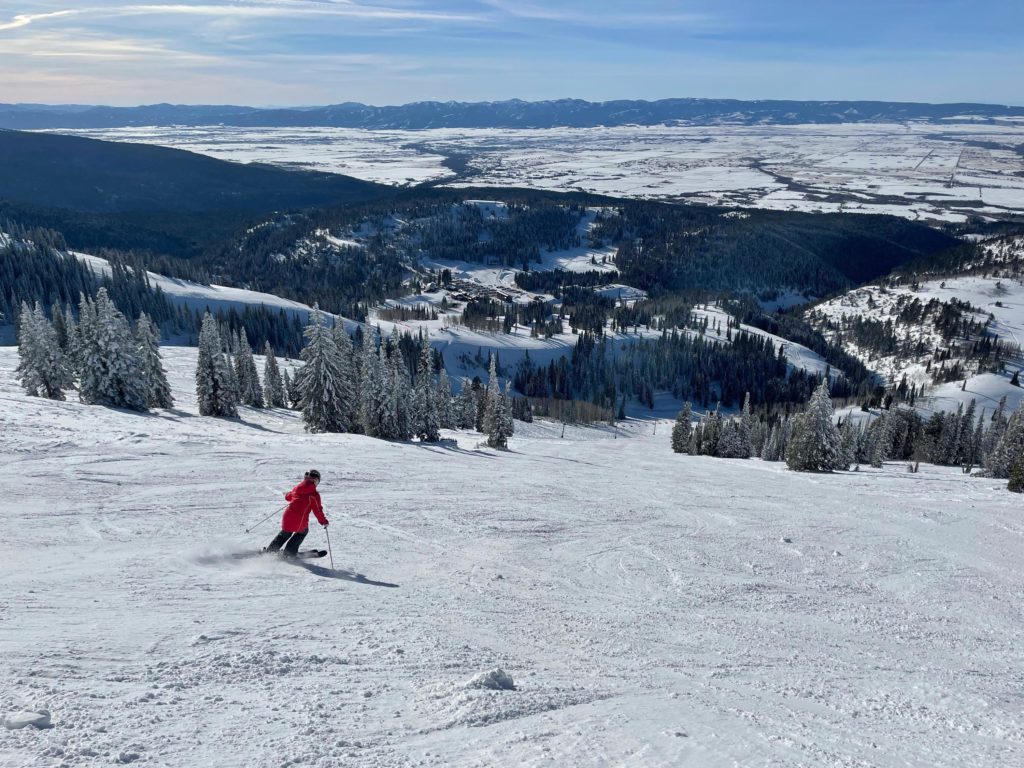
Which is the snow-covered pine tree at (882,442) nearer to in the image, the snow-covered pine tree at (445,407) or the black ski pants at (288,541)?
the snow-covered pine tree at (445,407)

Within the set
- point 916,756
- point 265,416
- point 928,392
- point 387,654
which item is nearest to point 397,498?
point 387,654

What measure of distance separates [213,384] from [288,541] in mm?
41552

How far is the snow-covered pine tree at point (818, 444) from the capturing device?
4566 centimetres

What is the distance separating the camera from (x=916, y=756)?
27.4ft

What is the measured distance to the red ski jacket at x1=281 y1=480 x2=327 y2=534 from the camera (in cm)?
1282

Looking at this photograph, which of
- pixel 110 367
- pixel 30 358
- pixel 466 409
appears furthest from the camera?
pixel 466 409

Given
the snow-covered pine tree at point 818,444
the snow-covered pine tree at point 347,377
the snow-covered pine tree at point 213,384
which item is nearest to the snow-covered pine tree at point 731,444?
the snow-covered pine tree at point 818,444

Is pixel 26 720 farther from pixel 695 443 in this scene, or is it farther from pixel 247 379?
pixel 695 443

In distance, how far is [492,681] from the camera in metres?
8.55

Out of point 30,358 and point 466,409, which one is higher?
point 30,358

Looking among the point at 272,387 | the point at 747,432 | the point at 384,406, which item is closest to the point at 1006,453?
the point at 747,432

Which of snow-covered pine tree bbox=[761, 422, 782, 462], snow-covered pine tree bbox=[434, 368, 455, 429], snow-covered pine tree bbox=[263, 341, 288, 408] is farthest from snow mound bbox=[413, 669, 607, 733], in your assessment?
snow-covered pine tree bbox=[761, 422, 782, 462]

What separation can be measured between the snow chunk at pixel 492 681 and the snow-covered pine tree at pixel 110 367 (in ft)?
134

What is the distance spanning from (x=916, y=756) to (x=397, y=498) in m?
13.5
